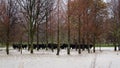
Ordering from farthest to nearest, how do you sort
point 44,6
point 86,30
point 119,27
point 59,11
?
point 119,27
point 86,30
point 44,6
point 59,11

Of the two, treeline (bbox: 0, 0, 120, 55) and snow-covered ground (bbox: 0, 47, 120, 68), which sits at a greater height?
treeline (bbox: 0, 0, 120, 55)

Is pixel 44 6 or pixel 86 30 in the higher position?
pixel 44 6

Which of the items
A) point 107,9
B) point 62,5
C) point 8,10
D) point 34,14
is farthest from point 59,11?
point 107,9

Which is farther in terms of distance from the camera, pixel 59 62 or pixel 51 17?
pixel 51 17

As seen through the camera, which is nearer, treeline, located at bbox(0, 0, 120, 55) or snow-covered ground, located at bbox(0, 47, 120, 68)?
snow-covered ground, located at bbox(0, 47, 120, 68)

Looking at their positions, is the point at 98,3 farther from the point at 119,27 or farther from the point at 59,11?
the point at 59,11

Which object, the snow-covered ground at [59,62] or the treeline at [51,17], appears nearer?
the snow-covered ground at [59,62]

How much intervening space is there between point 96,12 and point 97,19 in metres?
1.33

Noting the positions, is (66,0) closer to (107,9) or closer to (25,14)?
(25,14)

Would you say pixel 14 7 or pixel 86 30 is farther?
pixel 86 30

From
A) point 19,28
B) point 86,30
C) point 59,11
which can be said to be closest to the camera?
point 59,11

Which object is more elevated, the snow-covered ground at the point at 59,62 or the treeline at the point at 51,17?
the treeline at the point at 51,17

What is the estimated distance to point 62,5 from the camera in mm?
41219

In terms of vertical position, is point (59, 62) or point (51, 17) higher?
point (51, 17)
